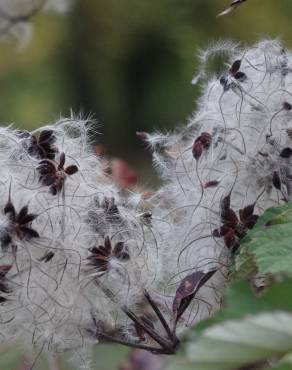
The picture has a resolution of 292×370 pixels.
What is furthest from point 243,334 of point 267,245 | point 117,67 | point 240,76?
point 117,67

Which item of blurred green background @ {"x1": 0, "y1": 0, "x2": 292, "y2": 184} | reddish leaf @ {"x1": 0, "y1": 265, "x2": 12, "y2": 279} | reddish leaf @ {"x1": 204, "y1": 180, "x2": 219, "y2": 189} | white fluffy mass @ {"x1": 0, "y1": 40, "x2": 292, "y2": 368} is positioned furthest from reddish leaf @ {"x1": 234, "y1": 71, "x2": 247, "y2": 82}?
blurred green background @ {"x1": 0, "y1": 0, "x2": 292, "y2": 184}

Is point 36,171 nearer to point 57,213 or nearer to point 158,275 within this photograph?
point 57,213

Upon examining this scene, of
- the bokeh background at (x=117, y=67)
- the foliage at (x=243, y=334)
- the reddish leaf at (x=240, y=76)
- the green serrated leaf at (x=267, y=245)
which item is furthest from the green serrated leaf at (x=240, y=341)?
the bokeh background at (x=117, y=67)

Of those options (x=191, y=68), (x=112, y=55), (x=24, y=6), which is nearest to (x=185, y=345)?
(x=24, y=6)

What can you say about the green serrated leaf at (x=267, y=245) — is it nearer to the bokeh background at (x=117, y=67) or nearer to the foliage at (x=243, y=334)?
the foliage at (x=243, y=334)

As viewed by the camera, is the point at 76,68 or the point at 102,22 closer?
the point at 102,22

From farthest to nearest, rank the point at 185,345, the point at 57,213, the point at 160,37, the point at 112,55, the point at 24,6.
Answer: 1. the point at 112,55
2. the point at 160,37
3. the point at 24,6
4. the point at 57,213
5. the point at 185,345

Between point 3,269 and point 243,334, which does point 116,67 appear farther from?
point 243,334
